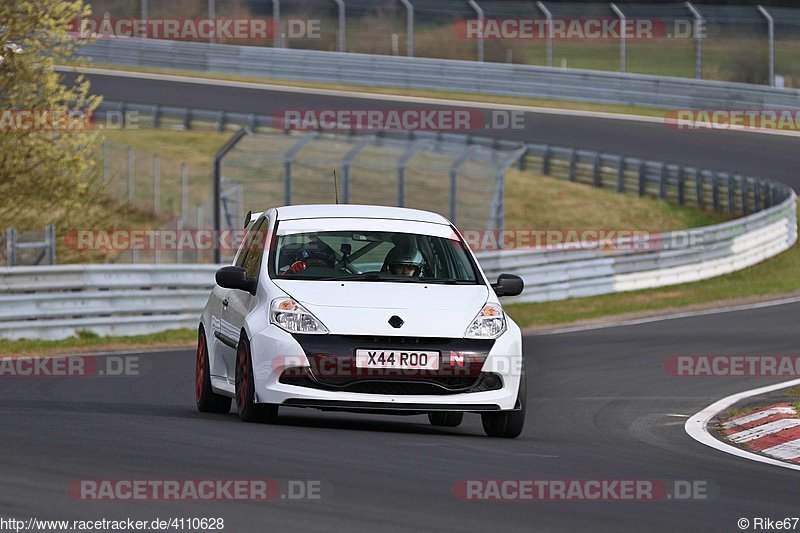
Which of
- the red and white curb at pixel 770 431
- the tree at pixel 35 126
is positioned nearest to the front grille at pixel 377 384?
the red and white curb at pixel 770 431

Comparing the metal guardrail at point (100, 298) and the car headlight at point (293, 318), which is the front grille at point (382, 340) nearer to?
Answer: the car headlight at point (293, 318)

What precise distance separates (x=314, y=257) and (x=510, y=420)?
169 centimetres

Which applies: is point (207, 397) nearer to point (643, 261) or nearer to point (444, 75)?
point (643, 261)

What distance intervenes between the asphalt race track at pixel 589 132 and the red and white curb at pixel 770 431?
2541 cm

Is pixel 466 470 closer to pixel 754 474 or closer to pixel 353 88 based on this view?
pixel 754 474

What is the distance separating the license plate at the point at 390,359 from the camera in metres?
9.53

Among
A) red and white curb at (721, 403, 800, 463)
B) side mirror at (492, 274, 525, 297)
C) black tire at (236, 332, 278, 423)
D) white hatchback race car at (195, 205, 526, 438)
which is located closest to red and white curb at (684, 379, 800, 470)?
red and white curb at (721, 403, 800, 463)

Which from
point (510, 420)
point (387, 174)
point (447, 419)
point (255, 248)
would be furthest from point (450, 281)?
point (387, 174)

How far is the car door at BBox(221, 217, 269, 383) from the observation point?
10414 mm

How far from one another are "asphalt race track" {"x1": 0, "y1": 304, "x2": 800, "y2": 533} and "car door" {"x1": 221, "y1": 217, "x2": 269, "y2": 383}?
0.47m

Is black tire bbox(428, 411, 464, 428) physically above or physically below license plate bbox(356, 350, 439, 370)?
below

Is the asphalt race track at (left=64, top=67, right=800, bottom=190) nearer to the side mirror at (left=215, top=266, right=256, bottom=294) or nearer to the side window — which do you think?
the side window

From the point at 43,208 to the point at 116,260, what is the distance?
3751mm

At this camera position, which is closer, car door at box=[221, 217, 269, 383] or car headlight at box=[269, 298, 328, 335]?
car headlight at box=[269, 298, 328, 335]
